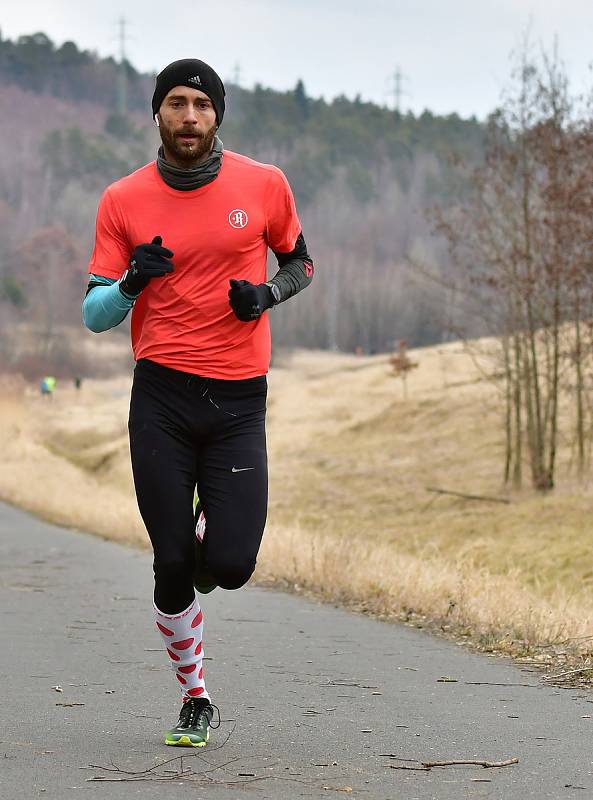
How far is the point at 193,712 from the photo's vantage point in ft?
18.7

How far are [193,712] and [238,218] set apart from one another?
1892 millimetres

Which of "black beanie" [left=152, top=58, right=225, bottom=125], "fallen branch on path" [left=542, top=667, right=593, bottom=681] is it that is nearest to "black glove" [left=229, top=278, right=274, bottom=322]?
"black beanie" [left=152, top=58, right=225, bottom=125]

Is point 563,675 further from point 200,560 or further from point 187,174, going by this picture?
point 187,174

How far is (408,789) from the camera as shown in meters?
4.86

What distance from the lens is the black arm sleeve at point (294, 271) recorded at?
5965 millimetres

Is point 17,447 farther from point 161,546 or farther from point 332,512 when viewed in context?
point 161,546

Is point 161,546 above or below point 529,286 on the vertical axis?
below

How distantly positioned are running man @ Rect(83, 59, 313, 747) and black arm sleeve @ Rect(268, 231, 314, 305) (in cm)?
10

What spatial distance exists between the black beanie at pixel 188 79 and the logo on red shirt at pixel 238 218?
0.37 meters

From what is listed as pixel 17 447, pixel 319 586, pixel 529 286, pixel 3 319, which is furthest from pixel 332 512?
pixel 3 319

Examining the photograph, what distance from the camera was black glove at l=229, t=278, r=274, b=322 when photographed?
18.3ft

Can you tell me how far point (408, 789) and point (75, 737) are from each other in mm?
1463

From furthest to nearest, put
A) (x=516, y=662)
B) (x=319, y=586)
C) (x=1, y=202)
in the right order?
(x=1, y=202)
(x=319, y=586)
(x=516, y=662)

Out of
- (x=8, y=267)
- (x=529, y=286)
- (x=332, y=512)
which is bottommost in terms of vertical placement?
(x=332, y=512)
